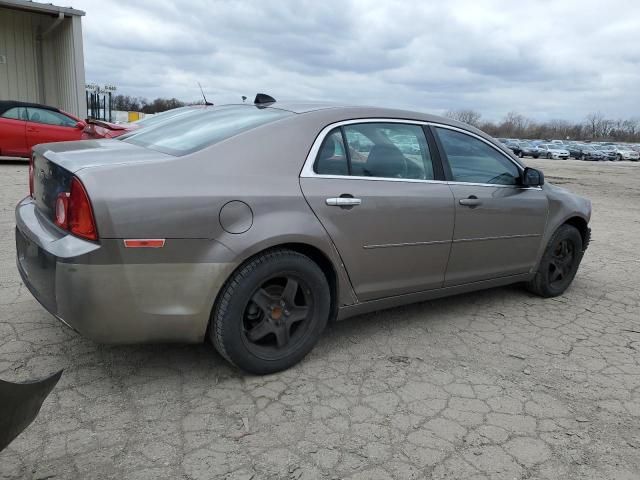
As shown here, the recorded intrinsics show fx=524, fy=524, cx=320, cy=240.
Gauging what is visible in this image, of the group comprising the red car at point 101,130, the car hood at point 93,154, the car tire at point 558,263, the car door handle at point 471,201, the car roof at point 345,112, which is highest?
the car roof at point 345,112

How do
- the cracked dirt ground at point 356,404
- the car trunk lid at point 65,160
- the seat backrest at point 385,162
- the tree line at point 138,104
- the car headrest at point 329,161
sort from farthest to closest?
the tree line at point 138,104
the seat backrest at point 385,162
the car headrest at point 329,161
the car trunk lid at point 65,160
the cracked dirt ground at point 356,404

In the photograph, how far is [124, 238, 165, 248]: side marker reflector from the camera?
2408 millimetres

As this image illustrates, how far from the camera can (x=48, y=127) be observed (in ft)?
36.8

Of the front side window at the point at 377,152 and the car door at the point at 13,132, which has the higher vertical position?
the front side window at the point at 377,152

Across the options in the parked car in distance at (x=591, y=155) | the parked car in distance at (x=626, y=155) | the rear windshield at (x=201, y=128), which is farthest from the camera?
the parked car in distance at (x=626, y=155)

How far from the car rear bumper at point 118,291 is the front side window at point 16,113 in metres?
9.91

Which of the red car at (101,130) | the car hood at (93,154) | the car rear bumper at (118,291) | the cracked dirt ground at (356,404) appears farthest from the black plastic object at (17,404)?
the red car at (101,130)

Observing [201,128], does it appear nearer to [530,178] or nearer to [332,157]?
[332,157]

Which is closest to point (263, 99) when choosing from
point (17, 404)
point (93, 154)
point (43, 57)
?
point (93, 154)

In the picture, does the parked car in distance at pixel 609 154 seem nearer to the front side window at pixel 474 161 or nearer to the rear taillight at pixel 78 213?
the front side window at pixel 474 161

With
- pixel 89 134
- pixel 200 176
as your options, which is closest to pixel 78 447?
pixel 200 176

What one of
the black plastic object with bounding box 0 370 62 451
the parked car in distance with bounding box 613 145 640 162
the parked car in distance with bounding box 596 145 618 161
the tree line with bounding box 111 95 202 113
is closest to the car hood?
the black plastic object with bounding box 0 370 62 451

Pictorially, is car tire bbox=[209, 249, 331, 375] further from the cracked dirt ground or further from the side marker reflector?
the side marker reflector

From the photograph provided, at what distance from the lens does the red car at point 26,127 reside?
10.9m
